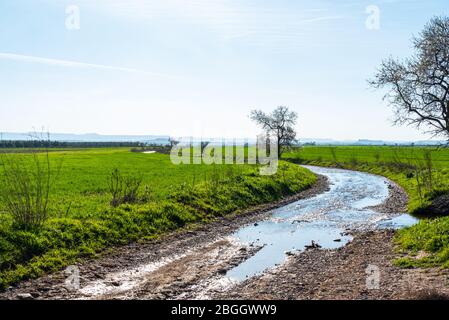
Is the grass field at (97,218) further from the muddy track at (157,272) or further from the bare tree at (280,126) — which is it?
the bare tree at (280,126)

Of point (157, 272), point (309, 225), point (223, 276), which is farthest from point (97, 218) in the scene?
point (309, 225)

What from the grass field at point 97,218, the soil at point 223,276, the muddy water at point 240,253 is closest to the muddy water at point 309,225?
the muddy water at point 240,253

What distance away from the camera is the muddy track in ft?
35.7

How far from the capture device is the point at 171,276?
12.4m

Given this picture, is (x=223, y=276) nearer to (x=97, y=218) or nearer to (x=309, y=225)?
(x=97, y=218)

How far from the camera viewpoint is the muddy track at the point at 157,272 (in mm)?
10875

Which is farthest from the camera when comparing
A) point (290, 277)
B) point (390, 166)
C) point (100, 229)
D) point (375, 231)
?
point (390, 166)

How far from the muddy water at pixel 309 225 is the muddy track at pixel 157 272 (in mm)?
782

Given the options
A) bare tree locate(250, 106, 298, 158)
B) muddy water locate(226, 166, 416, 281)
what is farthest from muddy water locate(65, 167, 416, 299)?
bare tree locate(250, 106, 298, 158)

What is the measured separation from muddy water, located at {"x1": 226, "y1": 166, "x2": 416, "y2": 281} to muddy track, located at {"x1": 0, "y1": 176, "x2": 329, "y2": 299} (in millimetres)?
782

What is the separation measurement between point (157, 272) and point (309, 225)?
36.3 ft

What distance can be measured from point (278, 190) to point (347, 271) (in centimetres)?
2017
